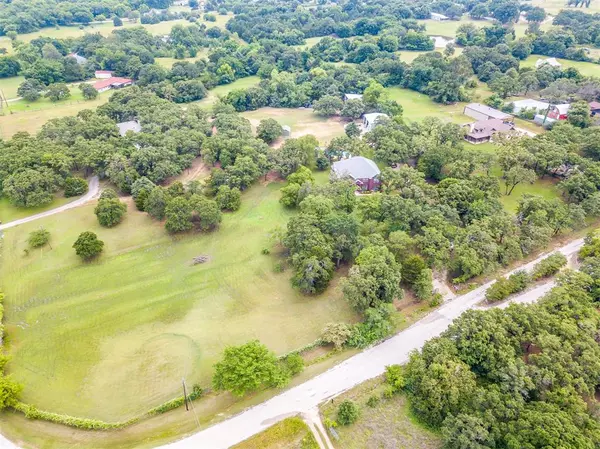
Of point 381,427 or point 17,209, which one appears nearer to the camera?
point 381,427

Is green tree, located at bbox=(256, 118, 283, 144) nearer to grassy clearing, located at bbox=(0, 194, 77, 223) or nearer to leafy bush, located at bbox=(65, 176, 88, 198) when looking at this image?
leafy bush, located at bbox=(65, 176, 88, 198)

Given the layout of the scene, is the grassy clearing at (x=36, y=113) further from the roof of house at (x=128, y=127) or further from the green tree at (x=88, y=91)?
the roof of house at (x=128, y=127)

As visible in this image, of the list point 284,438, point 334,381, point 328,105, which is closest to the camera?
point 284,438

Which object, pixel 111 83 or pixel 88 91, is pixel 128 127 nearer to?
pixel 88 91

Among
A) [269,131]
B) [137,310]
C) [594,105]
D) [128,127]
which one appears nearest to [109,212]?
[137,310]

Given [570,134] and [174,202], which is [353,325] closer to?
[174,202]

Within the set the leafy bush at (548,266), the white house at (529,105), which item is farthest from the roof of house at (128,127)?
the white house at (529,105)

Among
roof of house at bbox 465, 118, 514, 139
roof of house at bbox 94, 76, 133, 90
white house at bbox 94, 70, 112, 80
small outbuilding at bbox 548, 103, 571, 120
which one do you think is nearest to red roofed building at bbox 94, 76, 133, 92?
roof of house at bbox 94, 76, 133, 90

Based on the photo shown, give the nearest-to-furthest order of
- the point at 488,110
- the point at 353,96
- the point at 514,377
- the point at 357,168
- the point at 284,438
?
the point at 284,438 → the point at 514,377 → the point at 357,168 → the point at 488,110 → the point at 353,96
